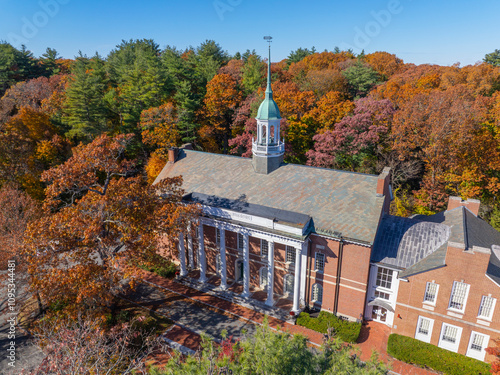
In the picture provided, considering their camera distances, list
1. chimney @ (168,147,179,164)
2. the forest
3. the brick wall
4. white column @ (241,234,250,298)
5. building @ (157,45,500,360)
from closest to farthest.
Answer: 1. the brick wall
2. building @ (157,45,500,360)
3. white column @ (241,234,250,298)
4. chimney @ (168,147,179,164)
5. the forest

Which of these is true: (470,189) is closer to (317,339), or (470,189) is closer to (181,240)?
(317,339)

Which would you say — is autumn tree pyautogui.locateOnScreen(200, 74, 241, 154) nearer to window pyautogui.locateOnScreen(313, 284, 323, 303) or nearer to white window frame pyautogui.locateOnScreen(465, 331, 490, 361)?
window pyautogui.locateOnScreen(313, 284, 323, 303)

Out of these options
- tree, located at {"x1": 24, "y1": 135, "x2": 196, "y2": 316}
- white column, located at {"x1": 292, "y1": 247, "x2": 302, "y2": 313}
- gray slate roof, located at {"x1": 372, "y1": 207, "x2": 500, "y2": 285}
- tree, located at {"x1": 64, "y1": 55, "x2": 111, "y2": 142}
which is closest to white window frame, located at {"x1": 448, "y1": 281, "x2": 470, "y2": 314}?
gray slate roof, located at {"x1": 372, "y1": 207, "x2": 500, "y2": 285}

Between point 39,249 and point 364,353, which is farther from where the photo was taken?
point 364,353

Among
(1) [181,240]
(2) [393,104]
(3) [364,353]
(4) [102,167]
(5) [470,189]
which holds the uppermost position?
(2) [393,104]

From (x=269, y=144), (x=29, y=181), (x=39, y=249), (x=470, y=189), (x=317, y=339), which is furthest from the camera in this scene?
(x=29, y=181)

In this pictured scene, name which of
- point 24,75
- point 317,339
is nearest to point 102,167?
point 317,339

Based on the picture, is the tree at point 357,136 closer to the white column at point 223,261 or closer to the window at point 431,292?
the white column at point 223,261
